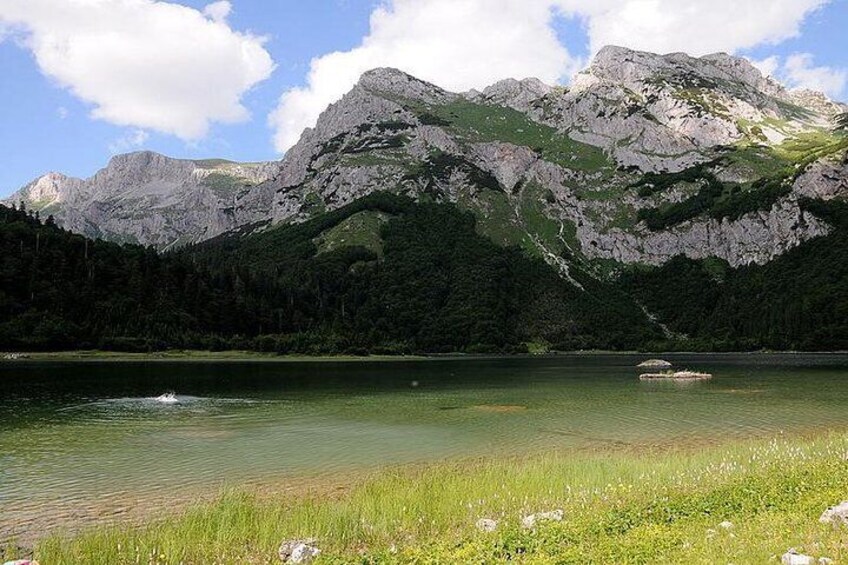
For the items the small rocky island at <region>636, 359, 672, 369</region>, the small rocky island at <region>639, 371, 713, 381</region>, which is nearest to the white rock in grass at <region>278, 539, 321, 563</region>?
the small rocky island at <region>639, 371, 713, 381</region>

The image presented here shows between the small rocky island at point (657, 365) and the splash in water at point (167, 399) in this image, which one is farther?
the small rocky island at point (657, 365)

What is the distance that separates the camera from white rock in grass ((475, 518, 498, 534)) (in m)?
20.3

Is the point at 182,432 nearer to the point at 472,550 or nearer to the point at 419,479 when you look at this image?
the point at 419,479

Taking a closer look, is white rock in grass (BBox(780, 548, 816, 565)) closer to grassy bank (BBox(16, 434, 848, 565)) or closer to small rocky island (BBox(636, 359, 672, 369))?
grassy bank (BBox(16, 434, 848, 565))

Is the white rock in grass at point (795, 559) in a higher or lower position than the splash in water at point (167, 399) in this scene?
higher

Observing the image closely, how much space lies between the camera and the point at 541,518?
21.2 meters

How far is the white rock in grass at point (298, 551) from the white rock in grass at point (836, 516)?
15.1m

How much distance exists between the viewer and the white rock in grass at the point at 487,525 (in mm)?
20323

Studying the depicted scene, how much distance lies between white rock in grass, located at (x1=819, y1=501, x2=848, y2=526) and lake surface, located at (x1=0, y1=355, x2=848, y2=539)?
27361 mm

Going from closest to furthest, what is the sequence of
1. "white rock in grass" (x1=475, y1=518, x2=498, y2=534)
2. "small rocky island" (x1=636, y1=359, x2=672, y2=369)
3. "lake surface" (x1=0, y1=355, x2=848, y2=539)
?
"white rock in grass" (x1=475, y1=518, x2=498, y2=534)
"lake surface" (x1=0, y1=355, x2=848, y2=539)
"small rocky island" (x1=636, y1=359, x2=672, y2=369)

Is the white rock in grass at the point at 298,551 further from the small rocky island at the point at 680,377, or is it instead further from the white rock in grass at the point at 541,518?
the small rocky island at the point at 680,377

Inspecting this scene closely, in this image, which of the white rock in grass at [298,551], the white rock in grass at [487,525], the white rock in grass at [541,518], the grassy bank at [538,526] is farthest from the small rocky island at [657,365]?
the white rock in grass at [298,551]

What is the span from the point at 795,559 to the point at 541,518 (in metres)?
9.35

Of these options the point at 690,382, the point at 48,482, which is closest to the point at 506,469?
the point at 48,482
